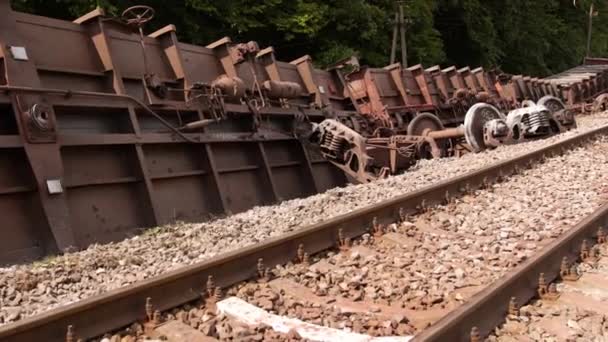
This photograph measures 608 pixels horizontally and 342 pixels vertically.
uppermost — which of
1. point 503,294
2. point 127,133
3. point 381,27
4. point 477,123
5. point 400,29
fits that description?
point 381,27

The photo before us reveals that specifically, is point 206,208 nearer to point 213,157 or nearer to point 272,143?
point 213,157

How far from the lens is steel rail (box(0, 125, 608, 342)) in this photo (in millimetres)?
3307

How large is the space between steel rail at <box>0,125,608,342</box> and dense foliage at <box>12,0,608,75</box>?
12.0m

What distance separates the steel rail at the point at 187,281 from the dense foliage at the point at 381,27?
1201 centimetres

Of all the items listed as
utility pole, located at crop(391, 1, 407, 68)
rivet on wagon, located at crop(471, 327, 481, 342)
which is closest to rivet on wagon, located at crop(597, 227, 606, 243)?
rivet on wagon, located at crop(471, 327, 481, 342)

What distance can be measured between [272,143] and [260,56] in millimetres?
1814

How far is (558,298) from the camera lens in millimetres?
4113

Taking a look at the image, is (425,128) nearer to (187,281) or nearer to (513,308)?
(513,308)

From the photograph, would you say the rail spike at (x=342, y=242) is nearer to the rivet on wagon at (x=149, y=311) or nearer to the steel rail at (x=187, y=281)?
the steel rail at (x=187, y=281)

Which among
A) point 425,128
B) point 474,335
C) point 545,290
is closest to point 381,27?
point 425,128

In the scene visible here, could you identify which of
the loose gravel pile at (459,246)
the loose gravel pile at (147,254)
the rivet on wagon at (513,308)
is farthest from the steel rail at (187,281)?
the rivet on wagon at (513,308)

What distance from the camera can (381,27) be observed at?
27.1m

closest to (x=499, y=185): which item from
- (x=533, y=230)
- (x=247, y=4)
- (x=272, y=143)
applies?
(x=533, y=230)

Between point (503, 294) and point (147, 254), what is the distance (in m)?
3.21
